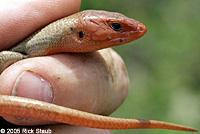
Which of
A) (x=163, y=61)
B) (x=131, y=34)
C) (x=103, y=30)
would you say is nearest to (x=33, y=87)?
(x=103, y=30)

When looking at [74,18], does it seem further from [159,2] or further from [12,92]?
[159,2]

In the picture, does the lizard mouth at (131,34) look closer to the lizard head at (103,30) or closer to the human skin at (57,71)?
the lizard head at (103,30)

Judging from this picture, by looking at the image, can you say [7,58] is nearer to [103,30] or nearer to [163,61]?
[103,30]

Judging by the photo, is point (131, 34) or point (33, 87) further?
point (131, 34)

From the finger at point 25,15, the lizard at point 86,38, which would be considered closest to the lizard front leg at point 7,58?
the lizard at point 86,38

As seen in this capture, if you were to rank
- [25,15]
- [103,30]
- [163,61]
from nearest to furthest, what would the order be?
[103,30] < [25,15] < [163,61]

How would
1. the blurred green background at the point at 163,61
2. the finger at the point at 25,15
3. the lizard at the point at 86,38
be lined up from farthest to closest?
the blurred green background at the point at 163,61
the finger at the point at 25,15
the lizard at the point at 86,38

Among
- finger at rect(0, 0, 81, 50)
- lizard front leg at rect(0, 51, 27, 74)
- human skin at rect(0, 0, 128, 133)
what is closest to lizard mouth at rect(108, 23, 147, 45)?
human skin at rect(0, 0, 128, 133)
